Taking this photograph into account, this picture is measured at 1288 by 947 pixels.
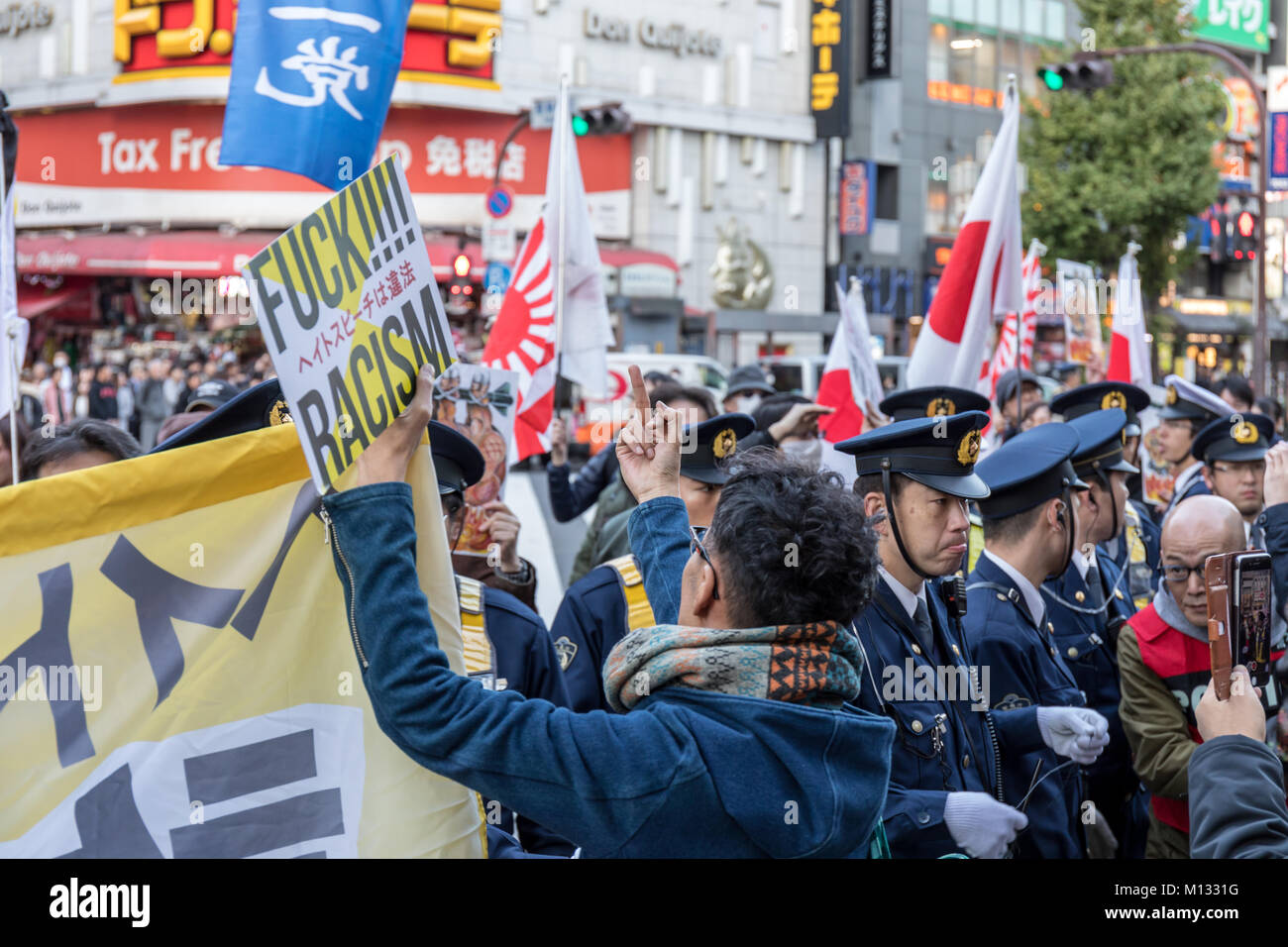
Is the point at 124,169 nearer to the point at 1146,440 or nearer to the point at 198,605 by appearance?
the point at 1146,440

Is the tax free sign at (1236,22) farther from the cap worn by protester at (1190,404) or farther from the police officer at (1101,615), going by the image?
the police officer at (1101,615)

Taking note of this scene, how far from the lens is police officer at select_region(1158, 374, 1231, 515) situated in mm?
7477

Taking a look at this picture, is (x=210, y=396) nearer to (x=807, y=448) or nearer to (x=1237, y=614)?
(x=807, y=448)

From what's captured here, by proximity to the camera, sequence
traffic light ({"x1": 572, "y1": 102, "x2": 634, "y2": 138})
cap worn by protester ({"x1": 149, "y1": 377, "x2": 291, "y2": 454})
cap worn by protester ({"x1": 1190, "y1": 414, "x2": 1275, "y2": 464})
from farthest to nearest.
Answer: traffic light ({"x1": 572, "y1": 102, "x2": 634, "y2": 138}) < cap worn by protester ({"x1": 1190, "y1": 414, "x2": 1275, "y2": 464}) < cap worn by protester ({"x1": 149, "y1": 377, "x2": 291, "y2": 454})

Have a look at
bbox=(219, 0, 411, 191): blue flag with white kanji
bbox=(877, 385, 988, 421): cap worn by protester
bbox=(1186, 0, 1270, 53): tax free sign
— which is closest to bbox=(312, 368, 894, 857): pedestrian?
bbox=(219, 0, 411, 191): blue flag with white kanji

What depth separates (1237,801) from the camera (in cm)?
260

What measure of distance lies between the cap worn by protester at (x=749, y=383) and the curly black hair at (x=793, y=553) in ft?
26.1

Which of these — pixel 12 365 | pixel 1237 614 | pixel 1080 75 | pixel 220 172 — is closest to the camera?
pixel 1237 614

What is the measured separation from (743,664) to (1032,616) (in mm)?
2115

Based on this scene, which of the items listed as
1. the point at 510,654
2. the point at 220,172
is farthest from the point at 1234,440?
the point at 220,172

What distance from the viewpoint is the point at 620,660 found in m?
2.32

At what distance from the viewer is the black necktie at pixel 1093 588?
4.95 meters

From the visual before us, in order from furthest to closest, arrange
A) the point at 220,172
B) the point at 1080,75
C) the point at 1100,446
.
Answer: the point at 220,172
the point at 1080,75
the point at 1100,446

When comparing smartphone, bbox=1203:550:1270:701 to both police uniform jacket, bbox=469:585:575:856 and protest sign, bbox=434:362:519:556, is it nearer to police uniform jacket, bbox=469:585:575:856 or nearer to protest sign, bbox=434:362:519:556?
police uniform jacket, bbox=469:585:575:856
